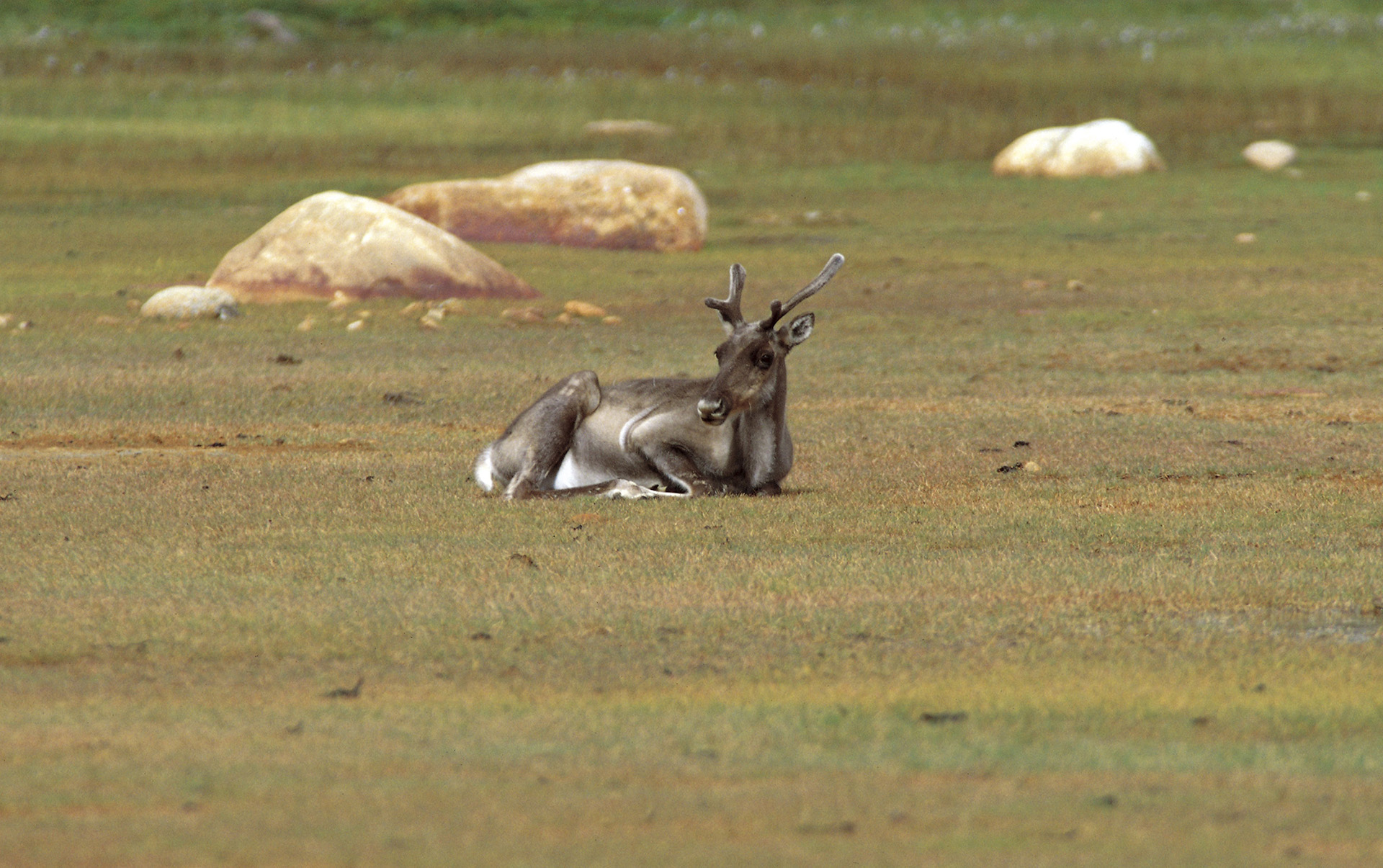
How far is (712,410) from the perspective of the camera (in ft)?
37.8

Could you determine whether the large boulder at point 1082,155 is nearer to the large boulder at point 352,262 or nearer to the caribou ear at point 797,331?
the large boulder at point 352,262

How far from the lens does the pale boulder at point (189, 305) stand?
75.0 ft

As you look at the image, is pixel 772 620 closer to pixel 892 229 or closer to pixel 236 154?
pixel 892 229

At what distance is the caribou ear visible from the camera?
12.1 m

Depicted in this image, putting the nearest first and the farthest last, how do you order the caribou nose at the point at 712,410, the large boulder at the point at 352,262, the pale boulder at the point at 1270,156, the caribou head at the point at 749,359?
1. the caribou nose at the point at 712,410
2. the caribou head at the point at 749,359
3. the large boulder at the point at 352,262
4. the pale boulder at the point at 1270,156

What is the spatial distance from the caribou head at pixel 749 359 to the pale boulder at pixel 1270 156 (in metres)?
31.5

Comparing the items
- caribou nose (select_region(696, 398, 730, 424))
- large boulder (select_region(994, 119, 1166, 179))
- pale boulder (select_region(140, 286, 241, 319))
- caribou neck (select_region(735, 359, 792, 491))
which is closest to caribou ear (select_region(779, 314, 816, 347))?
caribou neck (select_region(735, 359, 792, 491))

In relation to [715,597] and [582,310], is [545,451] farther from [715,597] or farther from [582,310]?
[582,310]

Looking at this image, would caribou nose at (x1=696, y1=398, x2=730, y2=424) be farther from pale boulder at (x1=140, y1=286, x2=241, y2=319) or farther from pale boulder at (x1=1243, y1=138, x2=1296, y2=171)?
pale boulder at (x1=1243, y1=138, x2=1296, y2=171)

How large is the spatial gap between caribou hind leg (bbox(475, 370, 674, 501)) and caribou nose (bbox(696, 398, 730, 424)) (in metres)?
0.61

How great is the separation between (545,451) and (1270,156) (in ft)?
108

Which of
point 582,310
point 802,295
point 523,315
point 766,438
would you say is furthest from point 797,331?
point 582,310

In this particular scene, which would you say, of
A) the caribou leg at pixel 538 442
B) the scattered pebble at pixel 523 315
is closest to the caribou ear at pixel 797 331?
the caribou leg at pixel 538 442

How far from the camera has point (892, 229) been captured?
32.8m
